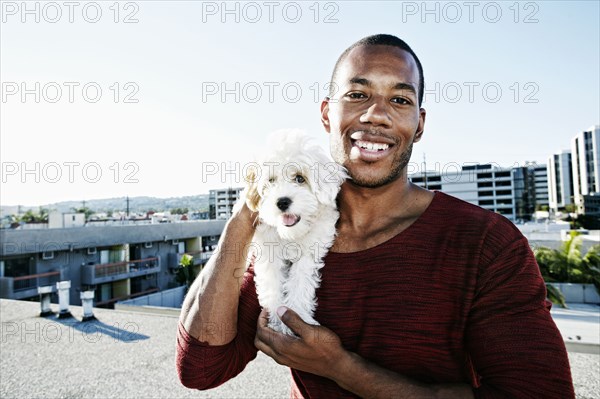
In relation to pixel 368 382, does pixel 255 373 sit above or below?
below

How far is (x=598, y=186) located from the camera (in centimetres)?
8256

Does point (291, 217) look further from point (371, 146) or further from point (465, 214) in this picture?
point (465, 214)

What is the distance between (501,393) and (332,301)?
27.9 inches

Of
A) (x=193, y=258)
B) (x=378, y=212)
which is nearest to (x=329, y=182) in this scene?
(x=378, y=212)

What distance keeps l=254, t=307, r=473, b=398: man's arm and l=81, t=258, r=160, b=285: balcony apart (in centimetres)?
2756

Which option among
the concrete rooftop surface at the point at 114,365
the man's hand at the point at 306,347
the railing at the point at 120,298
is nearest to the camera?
the man's hand at the point at 306,347

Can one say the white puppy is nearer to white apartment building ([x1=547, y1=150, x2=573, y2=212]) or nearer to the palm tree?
the palm tree

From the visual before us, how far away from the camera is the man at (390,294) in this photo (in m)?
1.35

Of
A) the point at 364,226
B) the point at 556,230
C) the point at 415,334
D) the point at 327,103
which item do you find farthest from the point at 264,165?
the point at 556,230

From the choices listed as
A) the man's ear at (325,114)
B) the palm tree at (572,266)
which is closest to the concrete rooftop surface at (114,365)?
the man's ear at (325,114)

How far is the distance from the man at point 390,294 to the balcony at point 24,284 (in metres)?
23.5

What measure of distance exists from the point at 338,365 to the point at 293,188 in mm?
1038

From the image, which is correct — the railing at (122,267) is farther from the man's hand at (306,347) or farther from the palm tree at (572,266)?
the man's hand at (306,347)

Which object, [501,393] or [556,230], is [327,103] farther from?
[556,230]
